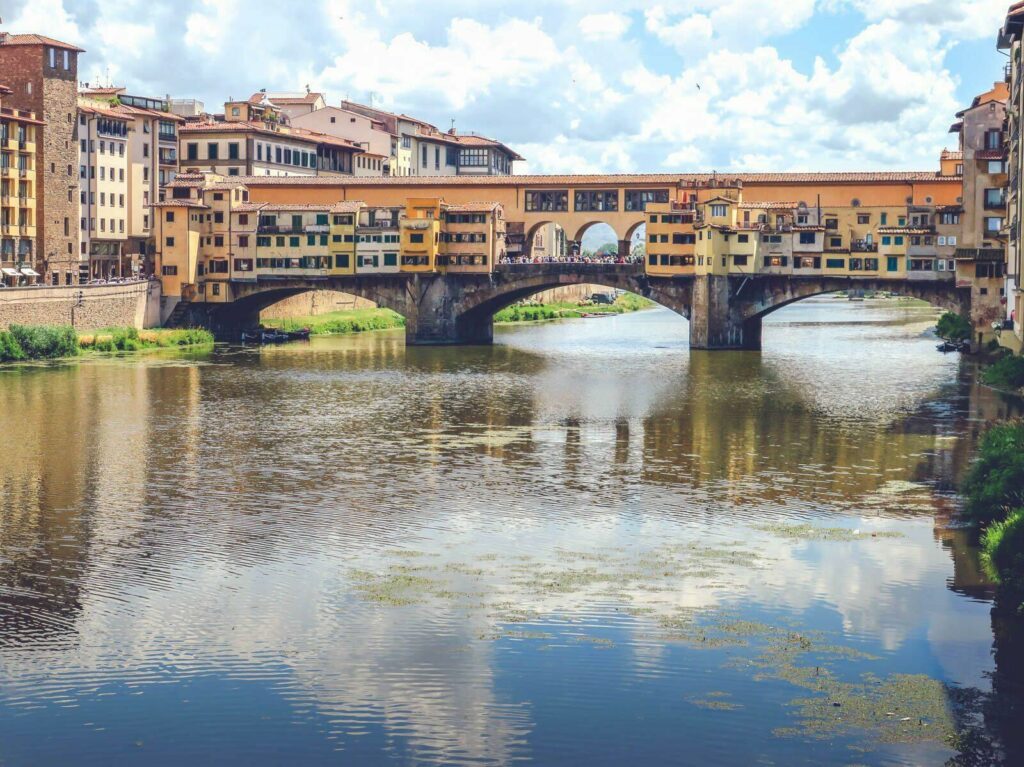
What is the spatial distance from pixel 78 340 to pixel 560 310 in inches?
2011

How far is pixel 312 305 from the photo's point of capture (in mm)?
95000

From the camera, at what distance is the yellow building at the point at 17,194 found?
74188 millimetres

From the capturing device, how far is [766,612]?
23.8 m

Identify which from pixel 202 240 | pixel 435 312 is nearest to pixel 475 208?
pixel 435 312

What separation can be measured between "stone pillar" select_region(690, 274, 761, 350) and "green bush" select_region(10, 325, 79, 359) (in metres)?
29.6

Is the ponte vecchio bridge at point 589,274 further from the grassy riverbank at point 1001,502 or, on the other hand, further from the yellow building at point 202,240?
the grassy riverbank at point 1001,502

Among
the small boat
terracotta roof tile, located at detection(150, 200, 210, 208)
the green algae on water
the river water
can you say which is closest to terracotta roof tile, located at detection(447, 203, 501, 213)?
the small boat

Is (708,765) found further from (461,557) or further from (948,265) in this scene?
(948,265)

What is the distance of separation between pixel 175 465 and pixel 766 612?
62.1 feet

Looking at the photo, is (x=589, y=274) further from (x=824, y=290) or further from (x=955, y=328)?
(x=955, y=328)

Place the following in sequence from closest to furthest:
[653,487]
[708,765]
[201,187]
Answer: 1. [708,765]
2. [653,487]
3. [201,187]

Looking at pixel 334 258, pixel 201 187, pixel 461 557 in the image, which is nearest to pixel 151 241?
pixel 201 187

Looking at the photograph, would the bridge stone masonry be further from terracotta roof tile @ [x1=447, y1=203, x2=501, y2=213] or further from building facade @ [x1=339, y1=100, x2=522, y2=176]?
building facade @ [x1=339, y1=100, x2=522, y2=176]

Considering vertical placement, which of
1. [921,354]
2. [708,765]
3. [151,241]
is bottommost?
[708,765]
